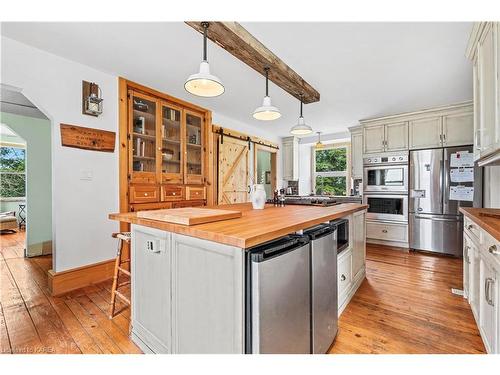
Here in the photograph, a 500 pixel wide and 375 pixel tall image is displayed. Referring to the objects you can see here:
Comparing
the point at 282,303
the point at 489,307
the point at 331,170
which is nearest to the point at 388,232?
the point at 331,170

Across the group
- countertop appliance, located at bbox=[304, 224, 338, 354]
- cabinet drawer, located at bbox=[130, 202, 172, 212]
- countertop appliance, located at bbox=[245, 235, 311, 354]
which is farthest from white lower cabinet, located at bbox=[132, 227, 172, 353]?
cabinet drawer, located at bbox=[130, 202, 172, 212]

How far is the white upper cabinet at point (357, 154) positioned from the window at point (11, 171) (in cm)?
797

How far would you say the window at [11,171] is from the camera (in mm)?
6078

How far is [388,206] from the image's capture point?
4.35 meters

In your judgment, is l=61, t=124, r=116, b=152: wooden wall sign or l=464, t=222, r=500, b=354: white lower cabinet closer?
l=464, t=222, r=500, b=354: white lower cabinet

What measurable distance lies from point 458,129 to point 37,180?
6.72m

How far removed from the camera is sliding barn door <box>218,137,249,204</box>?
4.53 metres

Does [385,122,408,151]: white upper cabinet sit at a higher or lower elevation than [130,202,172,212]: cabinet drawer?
higher

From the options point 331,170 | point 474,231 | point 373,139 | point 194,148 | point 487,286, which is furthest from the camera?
point 331,170

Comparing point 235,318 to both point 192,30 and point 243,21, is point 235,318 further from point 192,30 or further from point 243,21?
point 192,30

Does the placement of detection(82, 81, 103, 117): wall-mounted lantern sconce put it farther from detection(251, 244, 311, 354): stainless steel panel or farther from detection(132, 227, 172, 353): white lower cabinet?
detection(251, 244, 311, 354): stainless steel panel

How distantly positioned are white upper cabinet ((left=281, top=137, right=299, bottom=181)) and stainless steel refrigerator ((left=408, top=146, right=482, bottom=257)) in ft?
8.45

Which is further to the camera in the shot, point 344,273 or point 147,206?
point 147,206

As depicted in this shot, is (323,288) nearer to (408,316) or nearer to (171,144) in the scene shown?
(408,316)
